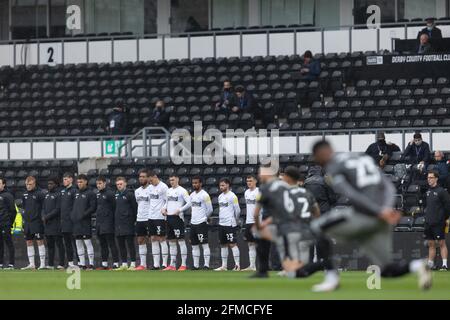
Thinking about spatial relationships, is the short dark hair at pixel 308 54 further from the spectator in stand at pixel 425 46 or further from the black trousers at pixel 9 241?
the black trousers at pixel 9 241

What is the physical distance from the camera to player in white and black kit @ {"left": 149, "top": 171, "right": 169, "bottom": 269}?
3033 cm

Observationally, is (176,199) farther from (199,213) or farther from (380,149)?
(380,149)

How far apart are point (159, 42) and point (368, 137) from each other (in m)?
11.7

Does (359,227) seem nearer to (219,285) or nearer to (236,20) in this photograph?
(219,285)

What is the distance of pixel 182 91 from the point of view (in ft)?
134

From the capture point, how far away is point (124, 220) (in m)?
30.6

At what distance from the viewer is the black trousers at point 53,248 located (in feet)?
104

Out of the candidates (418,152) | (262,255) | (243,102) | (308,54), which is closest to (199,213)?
(418,152)

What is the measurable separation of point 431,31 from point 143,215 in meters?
12.5

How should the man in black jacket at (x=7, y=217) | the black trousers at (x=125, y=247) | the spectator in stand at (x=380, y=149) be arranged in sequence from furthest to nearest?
the spectator in stand at (x=380, y=149)
the man in black jacket at (x=7, y=217)
the black trousers at (x=125, y=247)

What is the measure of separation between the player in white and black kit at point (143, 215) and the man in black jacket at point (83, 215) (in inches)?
48.4

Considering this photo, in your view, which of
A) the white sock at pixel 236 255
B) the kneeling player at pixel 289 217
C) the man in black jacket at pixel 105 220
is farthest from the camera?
the man in black jacket at pixel 105 220

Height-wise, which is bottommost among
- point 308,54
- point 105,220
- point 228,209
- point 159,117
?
point 105,220

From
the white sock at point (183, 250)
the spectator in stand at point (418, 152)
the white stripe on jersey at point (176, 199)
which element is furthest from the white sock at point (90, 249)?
the spectator in stand at point (418, 152)
